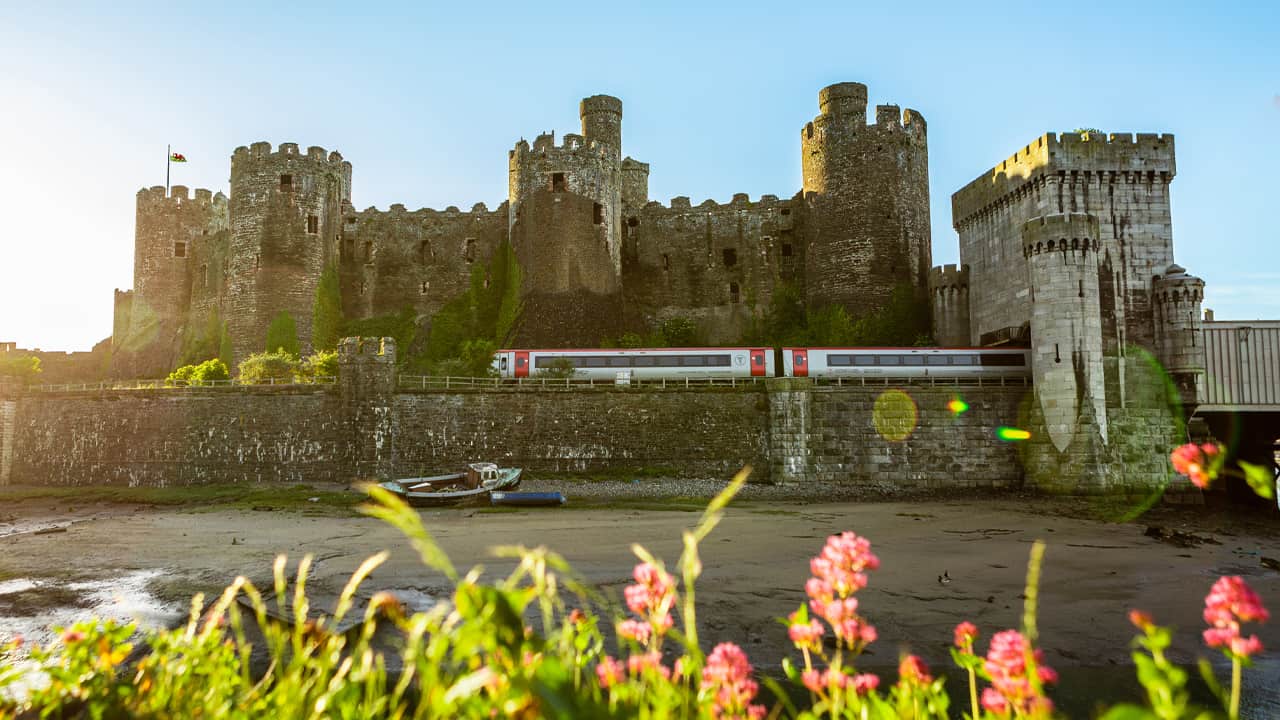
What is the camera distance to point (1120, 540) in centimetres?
2159

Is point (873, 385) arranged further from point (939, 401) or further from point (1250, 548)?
point (1250, 548)

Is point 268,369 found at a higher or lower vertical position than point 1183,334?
lower

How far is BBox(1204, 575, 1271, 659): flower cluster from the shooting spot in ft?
7.47

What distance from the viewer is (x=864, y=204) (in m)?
42.8

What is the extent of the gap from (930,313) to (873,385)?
38.0 feet

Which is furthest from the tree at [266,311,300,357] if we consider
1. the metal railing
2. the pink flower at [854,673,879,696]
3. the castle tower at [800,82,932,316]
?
the pink flower at [854,673,879,696]

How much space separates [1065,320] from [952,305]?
8.03m

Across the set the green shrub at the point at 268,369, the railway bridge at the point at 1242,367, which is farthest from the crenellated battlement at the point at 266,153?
the railway bridge at the point at 1242,367

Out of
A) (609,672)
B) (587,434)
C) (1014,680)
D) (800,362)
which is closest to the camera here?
(1014,680)

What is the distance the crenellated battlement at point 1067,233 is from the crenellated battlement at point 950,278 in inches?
278

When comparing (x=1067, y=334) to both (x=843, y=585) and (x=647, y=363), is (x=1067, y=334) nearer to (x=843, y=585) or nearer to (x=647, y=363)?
(x=647, y=363)

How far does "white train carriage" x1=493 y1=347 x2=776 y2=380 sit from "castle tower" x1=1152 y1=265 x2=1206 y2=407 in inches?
618

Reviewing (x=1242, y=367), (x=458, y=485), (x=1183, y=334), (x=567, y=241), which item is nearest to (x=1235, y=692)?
(x=458, y=485)

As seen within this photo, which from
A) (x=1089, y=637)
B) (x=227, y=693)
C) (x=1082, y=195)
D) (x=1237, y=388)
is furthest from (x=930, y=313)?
(x=227, y=693)
